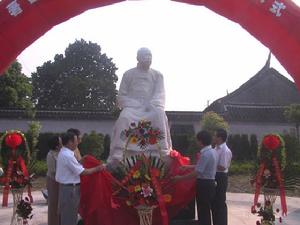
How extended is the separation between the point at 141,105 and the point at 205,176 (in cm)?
197

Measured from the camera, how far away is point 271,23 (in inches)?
240

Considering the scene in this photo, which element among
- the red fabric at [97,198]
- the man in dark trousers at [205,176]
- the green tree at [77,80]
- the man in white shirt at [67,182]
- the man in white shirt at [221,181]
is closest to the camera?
the man in white shirt at [67,182]

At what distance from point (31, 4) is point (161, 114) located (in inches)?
92.8

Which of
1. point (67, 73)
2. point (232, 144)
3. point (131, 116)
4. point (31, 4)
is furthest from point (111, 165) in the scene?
point (67, 73)

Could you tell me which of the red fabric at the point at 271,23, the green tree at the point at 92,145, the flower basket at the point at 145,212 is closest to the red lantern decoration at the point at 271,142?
the red fabric at the point at 271,23

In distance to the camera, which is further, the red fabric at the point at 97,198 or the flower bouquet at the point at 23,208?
the flower bouquet at the point at 23,208

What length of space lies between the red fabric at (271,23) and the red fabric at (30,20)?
159cm

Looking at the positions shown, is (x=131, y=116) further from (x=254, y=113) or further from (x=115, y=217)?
(x=254, y=113)

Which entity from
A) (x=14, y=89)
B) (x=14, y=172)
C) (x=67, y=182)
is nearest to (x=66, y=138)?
(x=67, y=182)

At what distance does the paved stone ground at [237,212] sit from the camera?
718cm

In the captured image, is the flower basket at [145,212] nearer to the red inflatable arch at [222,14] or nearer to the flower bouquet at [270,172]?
the flower bouquet at [270,172]

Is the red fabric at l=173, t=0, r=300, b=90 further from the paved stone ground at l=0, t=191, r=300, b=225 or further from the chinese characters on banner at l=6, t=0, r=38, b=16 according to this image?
the paved stone ground at l=0, t=191, r=300, b=225

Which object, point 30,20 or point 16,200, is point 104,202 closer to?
point 16,200

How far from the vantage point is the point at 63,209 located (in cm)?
473
